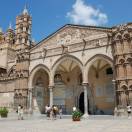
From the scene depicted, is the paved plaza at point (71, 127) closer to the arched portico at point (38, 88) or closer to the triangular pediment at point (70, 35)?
the triangular pediment at point (70, 35)

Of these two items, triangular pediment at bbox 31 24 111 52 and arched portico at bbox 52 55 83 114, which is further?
arched portico at bbox 52 55 83 114

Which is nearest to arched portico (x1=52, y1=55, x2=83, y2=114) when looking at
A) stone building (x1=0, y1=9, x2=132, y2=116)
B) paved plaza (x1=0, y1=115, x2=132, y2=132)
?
stone building (x1=0, y1=9, x2=132, y2=116)

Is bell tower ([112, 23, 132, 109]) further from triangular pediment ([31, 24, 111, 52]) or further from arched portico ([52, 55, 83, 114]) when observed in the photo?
arched portico ([52, 55, 83, 114])

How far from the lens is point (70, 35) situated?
88.7 feet

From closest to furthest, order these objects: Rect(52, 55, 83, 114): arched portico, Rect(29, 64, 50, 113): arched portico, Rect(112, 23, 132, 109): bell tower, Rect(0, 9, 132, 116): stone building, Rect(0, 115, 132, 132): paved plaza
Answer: Rect(0, 115, 132, 132): paved plaza
Rect(112, 23, 132, 109): bell tower
Rect(0, 9, 132, 116): stone building
Rect(29, 64, 50, 113): arched portico
Rect(52, 55, 83, 114): arched portico

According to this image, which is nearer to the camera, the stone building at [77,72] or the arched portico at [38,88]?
the stone building at [77,72]

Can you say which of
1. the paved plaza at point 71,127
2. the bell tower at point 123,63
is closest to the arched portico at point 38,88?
the bell tower at point 123,63

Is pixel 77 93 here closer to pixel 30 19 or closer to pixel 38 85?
pixel 38 85

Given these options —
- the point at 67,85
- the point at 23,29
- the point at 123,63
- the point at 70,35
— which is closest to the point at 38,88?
the point at 67,85

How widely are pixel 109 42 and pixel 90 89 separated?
717 cm

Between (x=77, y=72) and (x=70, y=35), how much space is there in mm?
5145

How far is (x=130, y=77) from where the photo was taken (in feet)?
68.1

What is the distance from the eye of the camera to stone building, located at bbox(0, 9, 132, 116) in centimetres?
2170

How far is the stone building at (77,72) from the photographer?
71.2 ft
